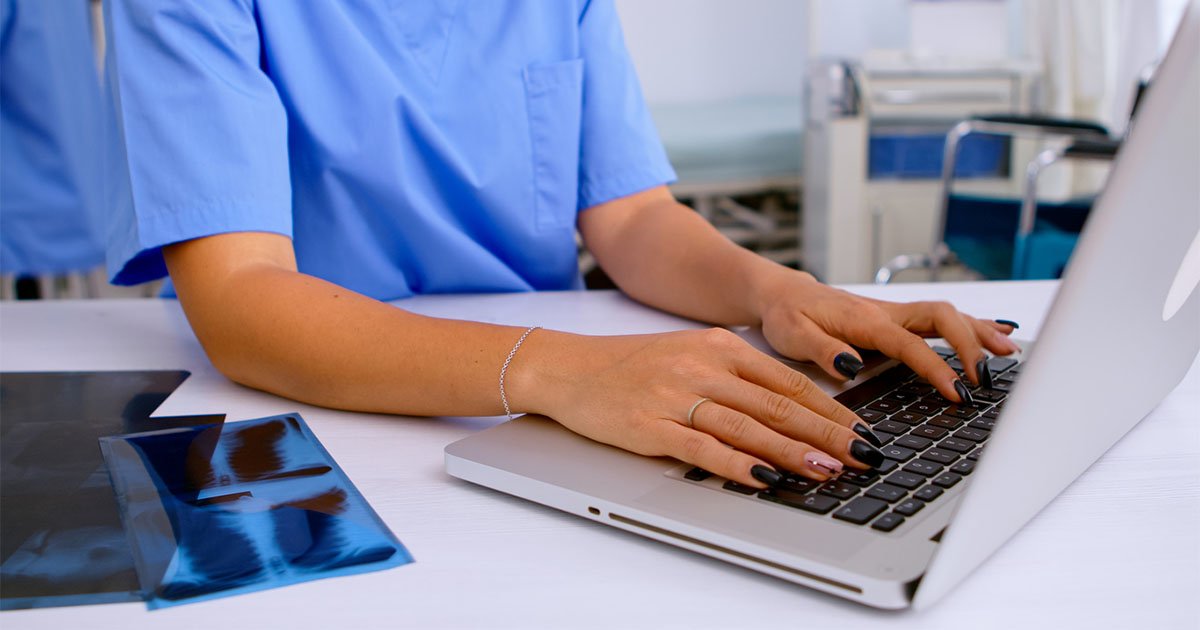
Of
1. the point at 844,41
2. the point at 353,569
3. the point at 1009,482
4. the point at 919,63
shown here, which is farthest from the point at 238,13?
the point at 844,41

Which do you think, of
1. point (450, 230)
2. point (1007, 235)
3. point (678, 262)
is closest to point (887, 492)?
point (678, 262)

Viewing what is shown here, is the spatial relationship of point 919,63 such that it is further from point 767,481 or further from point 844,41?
point 767,481

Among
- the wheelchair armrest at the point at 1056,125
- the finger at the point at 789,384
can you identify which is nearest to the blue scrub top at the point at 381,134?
the finger at the point at 789,384

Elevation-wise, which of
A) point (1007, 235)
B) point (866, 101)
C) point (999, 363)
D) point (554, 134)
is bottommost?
point (1007, 235)

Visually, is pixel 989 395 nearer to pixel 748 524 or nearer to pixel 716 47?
pixel 748 524

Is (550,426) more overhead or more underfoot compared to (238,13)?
more underfoot

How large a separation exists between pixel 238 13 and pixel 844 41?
11.9 ft

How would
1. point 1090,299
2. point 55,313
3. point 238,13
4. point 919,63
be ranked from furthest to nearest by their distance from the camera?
point 919,63 → point 55,313 → point 238,13 → point 1090,299

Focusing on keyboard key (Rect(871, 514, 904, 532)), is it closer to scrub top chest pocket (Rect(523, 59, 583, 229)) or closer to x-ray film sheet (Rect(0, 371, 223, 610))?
x-ray film sheet (Rect(0, 371, 223, 610))

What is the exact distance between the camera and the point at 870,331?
73 centimetres

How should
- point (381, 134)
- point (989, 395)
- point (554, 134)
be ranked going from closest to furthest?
point (989, 395), point (381, 134), point (554, 134)

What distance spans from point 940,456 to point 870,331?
0.21 metres

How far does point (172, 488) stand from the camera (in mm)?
562

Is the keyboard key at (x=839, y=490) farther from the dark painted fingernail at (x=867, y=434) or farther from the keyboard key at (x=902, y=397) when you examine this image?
the keyboard key at (x=902, y=397)
